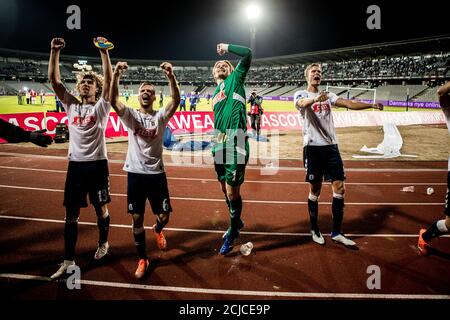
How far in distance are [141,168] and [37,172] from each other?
6.74 meters

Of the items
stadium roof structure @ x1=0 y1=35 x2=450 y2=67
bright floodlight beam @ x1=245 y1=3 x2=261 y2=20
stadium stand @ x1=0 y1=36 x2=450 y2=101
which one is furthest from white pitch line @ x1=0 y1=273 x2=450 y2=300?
bright floodlight beam @ x1=245 y1=3 x2=261 y2=20

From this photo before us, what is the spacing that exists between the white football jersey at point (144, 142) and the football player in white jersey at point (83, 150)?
45cm

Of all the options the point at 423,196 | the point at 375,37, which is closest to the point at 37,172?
the point at 423,196

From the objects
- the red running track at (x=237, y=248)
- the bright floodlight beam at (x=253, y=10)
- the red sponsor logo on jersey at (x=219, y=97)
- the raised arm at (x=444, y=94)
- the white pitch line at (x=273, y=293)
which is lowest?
the white pitch line at (x=273, y=293)

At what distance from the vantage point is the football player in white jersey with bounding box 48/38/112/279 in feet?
10.9

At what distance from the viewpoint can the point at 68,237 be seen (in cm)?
340

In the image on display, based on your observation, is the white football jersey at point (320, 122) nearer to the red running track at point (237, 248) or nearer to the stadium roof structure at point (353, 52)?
the red running track at point (237, 248)

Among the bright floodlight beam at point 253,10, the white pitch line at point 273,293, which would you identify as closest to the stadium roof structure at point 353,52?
the bright floodlight beam at point 253,10

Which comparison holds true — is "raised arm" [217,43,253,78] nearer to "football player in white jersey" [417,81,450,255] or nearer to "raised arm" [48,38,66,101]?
"raised arm" [48,38,66,101]

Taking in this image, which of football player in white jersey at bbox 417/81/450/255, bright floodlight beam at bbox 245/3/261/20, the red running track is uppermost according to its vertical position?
bright floodlight beam at bbox 245/3/261/20

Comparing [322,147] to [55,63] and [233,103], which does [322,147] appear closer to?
[233,103]

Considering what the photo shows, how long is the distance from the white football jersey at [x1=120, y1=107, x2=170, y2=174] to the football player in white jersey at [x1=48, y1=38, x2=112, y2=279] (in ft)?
1.49

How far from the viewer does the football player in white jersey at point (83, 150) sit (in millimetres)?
3336
